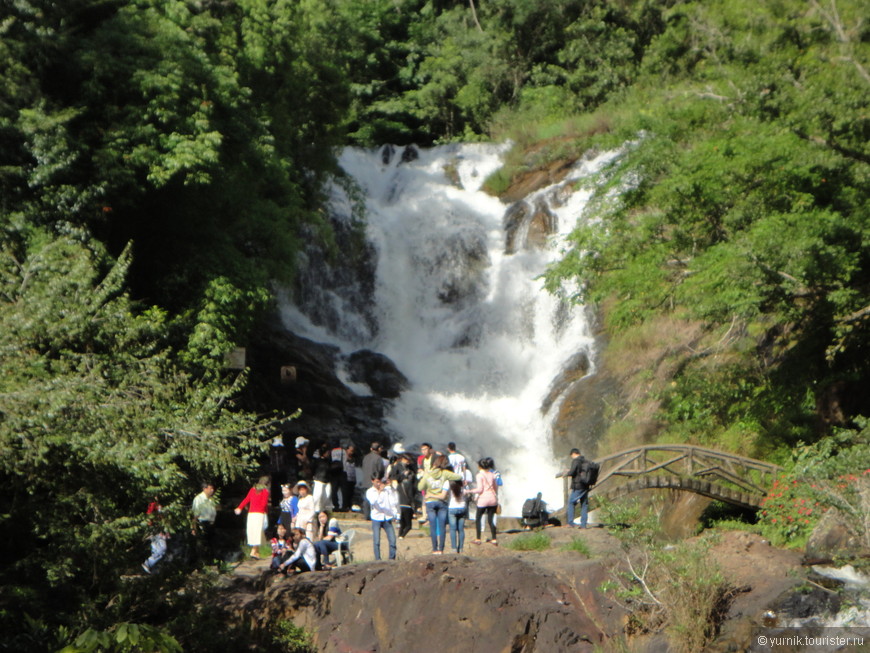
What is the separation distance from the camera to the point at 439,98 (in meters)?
41.9

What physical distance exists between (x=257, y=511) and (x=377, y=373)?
37.0ft

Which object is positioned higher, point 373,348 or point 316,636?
point 373,348

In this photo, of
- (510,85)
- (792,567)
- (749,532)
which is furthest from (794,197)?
(510,85)

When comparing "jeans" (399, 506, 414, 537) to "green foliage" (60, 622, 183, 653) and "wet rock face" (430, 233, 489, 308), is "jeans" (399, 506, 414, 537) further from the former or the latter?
"wet rock face" (430, 233, 489, 308)

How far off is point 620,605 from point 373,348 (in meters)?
17.0

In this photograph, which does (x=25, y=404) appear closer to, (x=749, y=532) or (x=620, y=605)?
(x=620, y=605)

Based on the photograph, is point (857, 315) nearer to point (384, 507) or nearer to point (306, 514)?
point (384, 507)

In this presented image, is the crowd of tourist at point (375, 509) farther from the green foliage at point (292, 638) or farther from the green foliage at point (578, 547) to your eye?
the green foliage at point (578, 547)

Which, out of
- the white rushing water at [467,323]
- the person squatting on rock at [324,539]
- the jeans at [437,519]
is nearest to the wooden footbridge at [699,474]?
the jeans at [437,519]

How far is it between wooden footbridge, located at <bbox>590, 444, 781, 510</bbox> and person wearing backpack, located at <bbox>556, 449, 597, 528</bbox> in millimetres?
893

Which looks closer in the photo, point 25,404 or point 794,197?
point 25,404

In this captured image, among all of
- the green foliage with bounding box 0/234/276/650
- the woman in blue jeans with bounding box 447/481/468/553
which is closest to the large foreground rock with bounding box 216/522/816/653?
the woman in blue jeans with bounding box 447/481/468/553

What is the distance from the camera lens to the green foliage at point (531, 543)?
54.4ft

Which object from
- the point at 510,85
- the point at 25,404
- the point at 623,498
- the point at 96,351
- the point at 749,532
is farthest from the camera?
the point at 510,85
